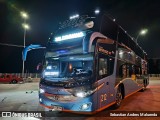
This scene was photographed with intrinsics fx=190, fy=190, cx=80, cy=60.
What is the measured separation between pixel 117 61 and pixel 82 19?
8.18 ft

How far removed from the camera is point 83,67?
702 centimetres

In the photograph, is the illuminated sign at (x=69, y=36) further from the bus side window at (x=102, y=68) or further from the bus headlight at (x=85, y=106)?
the bus headlight at (x=85, y=106)

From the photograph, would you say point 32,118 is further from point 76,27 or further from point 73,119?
point 76,27

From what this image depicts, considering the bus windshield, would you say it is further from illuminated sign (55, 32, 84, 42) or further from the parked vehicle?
the parked vehicle

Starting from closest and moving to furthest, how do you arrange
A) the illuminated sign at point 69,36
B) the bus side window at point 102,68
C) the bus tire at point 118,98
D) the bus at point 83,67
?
1. the bus at point 83,67
2. the bus side window at point 102,68
3. the illuminated sign at point 69,36
4. the bus tire at point 118,98

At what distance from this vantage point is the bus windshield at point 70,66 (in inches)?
270

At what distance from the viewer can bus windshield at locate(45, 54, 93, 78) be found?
22.5 ft

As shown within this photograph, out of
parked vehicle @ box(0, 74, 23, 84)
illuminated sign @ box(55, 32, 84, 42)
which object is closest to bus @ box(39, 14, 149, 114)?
illuminated sign @ box(55, 32, 84, 42)

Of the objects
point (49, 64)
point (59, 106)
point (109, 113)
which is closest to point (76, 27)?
point (49, 64)

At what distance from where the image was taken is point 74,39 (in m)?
7.42

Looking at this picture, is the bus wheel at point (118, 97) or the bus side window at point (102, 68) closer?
the bus side window at point (102, 68)

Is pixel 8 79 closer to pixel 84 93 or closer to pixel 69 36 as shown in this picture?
pixel 69 36

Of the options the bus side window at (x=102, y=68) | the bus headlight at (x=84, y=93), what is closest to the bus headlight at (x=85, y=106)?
the bus headlight at (x=84, y=93)

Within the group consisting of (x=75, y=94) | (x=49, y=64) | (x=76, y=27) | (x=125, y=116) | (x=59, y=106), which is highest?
(x=76, y=27)
